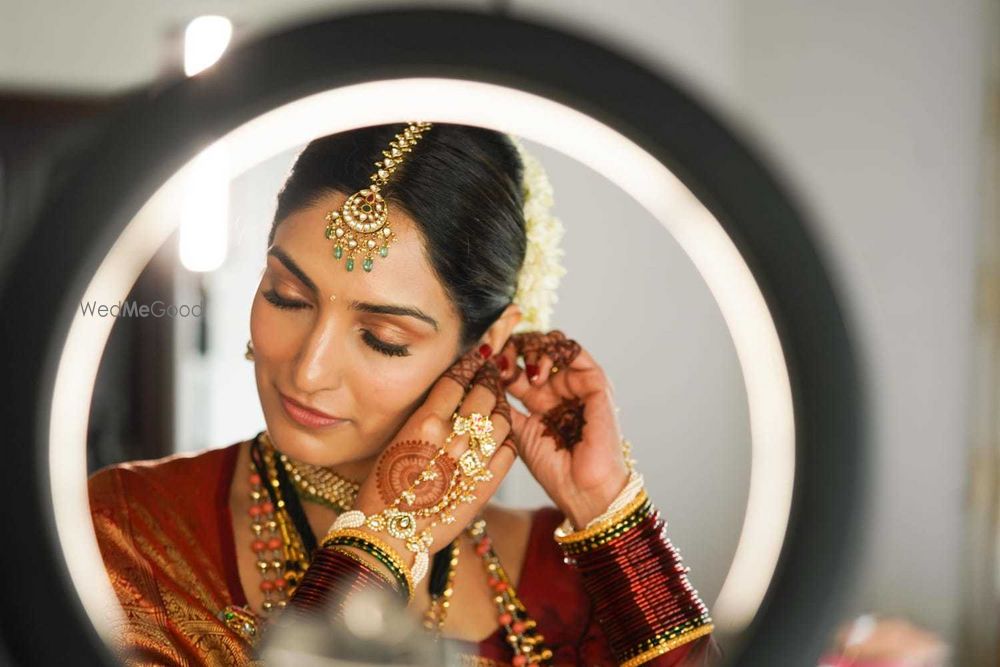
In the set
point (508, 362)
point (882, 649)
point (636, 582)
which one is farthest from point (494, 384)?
point (882, 649)

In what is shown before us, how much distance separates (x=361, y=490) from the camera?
1.39 feet

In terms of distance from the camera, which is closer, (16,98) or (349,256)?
(349,256)

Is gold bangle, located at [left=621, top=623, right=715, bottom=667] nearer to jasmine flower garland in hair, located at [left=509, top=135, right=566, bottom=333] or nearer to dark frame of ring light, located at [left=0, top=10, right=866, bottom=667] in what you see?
dark frame of ring light, located at [left=0, top=10, right=866, bottom=667]

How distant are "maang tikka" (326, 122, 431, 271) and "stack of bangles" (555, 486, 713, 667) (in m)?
0.16

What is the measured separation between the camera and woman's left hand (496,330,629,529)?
0.44 metres

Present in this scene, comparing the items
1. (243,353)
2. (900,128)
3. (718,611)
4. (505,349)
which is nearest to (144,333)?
(243,353)

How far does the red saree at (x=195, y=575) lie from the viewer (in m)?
0.41

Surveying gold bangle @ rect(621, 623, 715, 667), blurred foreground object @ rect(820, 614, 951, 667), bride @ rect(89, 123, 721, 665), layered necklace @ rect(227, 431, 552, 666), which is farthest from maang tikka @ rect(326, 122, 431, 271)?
blurred foreground object @ rect(820, 614, 951, 667)

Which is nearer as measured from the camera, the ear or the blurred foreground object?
the ear

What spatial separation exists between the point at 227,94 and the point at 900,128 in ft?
2.58

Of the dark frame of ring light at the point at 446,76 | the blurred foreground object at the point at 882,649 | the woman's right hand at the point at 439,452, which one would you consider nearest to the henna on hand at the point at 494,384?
the woman's right hand at the point at 439,452

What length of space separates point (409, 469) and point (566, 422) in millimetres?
77

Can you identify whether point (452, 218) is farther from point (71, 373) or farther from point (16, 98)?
point (16, 98)

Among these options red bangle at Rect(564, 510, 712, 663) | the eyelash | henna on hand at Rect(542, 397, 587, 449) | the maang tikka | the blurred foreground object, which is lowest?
the blurred foreground object
